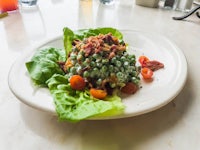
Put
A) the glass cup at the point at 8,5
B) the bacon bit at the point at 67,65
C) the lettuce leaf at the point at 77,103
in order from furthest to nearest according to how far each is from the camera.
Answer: the glass cup at the point at 8,5 < the bacon bit at the point at 67,65 < the lettuce leaf at the point at 77,103

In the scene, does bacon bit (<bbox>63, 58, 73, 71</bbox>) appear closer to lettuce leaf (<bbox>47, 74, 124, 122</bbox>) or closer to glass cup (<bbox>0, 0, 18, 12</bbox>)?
lettuce leaf (<bbox>47, 74, 124, 122</bbox>)

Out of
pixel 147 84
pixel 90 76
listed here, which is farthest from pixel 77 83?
pixel 147 84

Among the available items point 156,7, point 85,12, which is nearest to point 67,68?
point 85,12

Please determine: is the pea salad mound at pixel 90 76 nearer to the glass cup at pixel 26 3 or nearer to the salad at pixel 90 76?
the salad at pixel 90 76

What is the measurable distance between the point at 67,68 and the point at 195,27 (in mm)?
684

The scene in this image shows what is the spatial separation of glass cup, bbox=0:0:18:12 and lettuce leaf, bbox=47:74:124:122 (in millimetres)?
699

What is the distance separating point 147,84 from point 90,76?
0.14m

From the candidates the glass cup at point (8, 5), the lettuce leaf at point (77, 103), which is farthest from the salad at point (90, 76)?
the glass cup at point (8, 5)

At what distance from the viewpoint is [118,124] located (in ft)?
1.53

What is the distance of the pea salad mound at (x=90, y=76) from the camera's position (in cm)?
43

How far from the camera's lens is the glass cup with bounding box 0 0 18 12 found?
1018 mm

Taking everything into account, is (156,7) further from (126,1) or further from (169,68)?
(169,68)

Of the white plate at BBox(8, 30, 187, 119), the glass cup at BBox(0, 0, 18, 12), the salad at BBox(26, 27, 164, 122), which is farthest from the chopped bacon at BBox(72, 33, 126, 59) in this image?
the glass cup at BBox(0, 0, 18, 12)

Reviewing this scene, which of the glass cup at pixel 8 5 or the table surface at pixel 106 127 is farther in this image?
the glass cup at pixel 8 5
